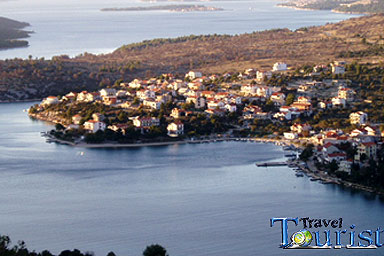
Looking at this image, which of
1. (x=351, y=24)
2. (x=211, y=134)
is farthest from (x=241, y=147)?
(x=351, y=24)

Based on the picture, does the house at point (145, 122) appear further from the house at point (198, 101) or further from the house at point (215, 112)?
the house at point (198, 101)

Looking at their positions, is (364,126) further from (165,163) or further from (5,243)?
(5,243)

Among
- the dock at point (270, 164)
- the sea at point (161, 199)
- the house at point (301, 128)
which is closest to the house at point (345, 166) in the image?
the sea at point (161, 199)

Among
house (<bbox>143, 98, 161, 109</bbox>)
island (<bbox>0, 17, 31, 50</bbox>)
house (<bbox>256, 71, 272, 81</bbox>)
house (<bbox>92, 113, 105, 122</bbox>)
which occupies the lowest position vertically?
house (<bbox>92, 113, 105, 122</bbox>)

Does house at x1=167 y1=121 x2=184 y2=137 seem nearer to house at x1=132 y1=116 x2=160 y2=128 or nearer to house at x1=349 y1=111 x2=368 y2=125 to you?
house at x1=132 y1=116 x2=160 y2=128

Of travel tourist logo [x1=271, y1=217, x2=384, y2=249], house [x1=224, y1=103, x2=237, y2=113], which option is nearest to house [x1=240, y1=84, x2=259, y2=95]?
house [x1=224, y1=103, x2=237, y2=113]

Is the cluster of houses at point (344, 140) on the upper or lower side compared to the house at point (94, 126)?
lower
